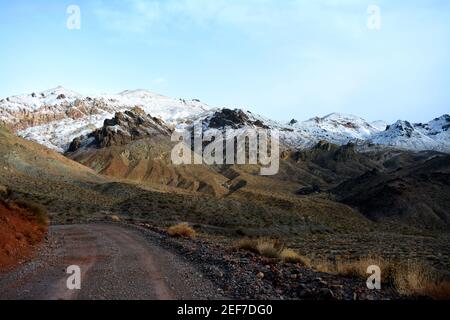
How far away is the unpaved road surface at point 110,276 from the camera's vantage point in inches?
408

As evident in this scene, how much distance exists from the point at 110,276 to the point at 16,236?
833cm

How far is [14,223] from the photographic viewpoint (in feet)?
68.3

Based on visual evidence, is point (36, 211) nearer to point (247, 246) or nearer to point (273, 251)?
point (247, 246)

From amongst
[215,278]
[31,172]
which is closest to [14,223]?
[215,278]

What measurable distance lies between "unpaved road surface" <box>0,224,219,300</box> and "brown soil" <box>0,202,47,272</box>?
67 cm

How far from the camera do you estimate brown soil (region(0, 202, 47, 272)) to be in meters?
15.5

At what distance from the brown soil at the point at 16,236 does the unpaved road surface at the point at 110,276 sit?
0.67 metres

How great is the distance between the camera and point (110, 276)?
12.6m

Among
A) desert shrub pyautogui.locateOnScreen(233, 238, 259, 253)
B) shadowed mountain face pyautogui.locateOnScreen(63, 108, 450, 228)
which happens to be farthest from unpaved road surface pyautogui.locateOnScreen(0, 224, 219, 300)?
shadowed mountain face pyautogui.locateOnScreen(63, 108, 450, 228)

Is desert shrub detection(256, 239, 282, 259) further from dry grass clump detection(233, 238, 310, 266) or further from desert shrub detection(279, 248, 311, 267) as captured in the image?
desert shrub detection(279, 248, 311, 267)

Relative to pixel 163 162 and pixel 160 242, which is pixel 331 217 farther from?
pixel 163 162

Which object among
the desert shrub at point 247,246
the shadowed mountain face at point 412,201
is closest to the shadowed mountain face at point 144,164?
the shadowed mountain face at point 412,201

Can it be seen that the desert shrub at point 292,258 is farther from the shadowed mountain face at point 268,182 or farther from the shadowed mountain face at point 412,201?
the shadowed mountain face at point 412,201
